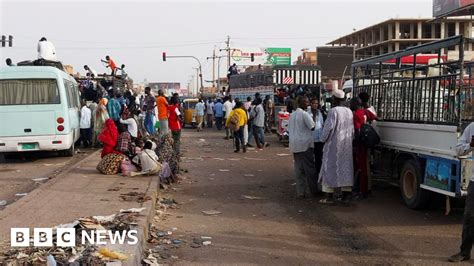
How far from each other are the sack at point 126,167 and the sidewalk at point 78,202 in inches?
7.3

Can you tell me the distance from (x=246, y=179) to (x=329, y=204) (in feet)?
9.78

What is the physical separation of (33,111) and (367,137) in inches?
332

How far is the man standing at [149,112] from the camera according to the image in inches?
644

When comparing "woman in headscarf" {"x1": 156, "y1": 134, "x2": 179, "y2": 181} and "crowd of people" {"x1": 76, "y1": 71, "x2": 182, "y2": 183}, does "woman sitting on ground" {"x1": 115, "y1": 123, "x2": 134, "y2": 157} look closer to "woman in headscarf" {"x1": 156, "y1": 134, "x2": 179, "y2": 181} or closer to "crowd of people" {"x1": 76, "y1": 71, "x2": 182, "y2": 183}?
"crowd of people" {"x1": 76, "y1": 71, "x2": 182, "y2": 183}

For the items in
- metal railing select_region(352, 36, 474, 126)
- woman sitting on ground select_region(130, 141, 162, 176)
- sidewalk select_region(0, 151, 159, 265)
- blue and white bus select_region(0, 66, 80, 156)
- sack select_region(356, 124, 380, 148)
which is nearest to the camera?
sidewalk select_region(0, 151, 159, 265)

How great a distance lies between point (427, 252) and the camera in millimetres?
5922

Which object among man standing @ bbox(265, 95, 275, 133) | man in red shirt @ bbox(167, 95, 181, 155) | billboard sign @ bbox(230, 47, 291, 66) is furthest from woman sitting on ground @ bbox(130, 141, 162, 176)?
billboard sign @ bbox(230, 47, 291, 66)

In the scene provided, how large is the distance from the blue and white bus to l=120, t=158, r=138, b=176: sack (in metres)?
3.66

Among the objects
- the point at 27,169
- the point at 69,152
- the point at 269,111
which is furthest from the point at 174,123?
the point at 269,111

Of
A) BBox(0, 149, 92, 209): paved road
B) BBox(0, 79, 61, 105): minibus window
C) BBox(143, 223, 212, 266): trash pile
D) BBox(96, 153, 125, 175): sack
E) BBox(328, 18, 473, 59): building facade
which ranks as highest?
BBox(328, 18, 473, 59): building facade

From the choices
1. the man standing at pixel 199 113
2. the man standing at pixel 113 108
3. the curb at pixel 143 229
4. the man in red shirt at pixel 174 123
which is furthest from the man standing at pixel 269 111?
the curb at pixel 143 229

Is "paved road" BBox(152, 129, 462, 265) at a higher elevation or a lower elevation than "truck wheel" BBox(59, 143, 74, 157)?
lower

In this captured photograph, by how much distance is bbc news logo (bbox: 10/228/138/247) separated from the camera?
5129 mm

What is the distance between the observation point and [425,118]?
25.7ft
